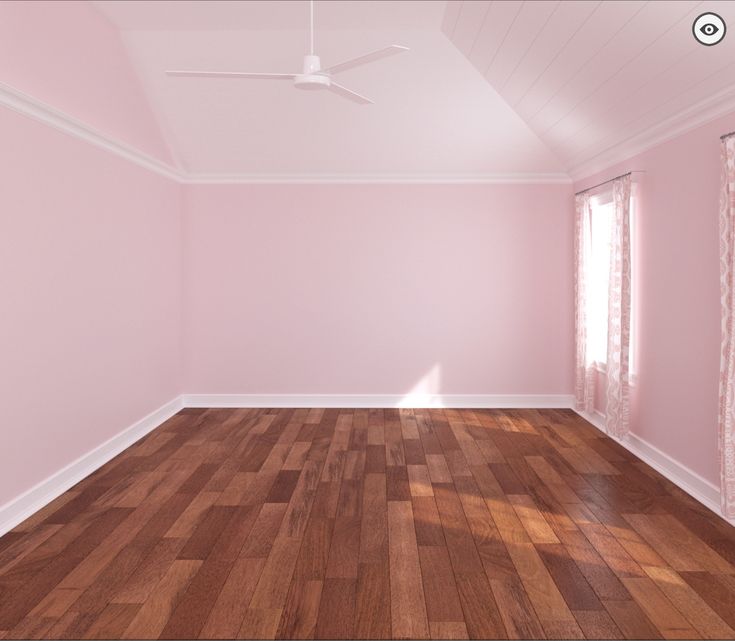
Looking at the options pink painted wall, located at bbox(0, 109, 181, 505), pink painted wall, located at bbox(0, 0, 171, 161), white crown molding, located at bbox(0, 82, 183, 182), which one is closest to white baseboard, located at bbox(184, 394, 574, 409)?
pink painted wall, located at bbox(0, 109, 181, 505)

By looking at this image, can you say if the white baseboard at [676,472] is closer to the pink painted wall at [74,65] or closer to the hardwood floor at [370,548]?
the hardwood floor at [370,548]

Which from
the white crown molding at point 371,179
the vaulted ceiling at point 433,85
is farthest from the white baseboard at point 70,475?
the vaulted ceiling at point 433,85

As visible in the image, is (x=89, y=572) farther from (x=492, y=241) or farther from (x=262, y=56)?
(x=492, y=241)

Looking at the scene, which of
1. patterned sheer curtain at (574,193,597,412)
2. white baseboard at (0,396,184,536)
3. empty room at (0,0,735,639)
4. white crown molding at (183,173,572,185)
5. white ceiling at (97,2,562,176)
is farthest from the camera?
white crown molding at (183,173,572,185)

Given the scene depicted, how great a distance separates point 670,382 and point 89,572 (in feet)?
13.1

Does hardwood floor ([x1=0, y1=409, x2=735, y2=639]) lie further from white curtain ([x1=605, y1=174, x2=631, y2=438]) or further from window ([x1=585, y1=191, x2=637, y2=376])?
window ([x1=585, y1=191, x2=637, y2=376])

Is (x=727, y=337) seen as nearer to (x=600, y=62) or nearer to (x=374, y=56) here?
(x=600, y=62)

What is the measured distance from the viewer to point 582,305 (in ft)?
19.1

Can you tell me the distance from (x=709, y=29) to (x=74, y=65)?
3886 millimetres

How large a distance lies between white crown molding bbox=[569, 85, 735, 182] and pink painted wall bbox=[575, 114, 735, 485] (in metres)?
0.05

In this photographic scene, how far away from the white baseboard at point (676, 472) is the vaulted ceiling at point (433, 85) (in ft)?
7.88

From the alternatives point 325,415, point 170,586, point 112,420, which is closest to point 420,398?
point 325,415

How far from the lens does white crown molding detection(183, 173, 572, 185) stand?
20.6ft

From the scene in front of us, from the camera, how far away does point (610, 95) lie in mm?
4047
